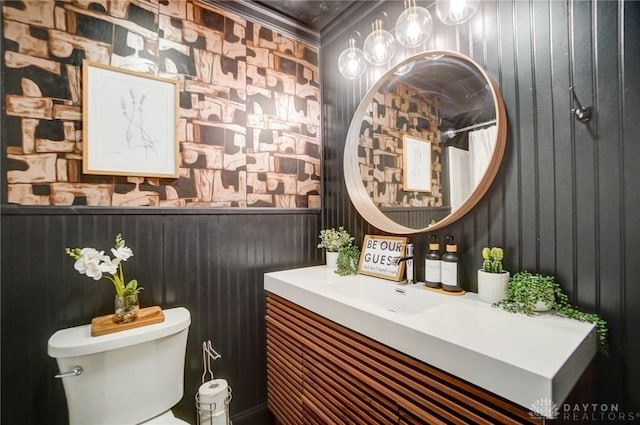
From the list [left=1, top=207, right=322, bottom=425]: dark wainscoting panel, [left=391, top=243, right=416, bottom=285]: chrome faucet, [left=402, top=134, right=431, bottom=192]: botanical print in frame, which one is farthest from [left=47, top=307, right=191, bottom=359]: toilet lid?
[left=402, top=134, right=431, bottom=192]: botanical print in frame

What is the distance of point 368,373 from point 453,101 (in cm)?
126

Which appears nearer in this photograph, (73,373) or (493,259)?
(73,373)

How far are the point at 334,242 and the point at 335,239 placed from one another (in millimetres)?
22

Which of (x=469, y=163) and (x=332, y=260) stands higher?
(x=469, y=163)

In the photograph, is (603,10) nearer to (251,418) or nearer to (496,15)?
(496,15)

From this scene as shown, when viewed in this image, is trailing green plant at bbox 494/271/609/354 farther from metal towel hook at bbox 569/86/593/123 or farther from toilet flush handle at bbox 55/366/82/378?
toilet flush handle at bbox 55/366/82/378

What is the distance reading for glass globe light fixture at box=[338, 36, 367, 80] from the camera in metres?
1.65

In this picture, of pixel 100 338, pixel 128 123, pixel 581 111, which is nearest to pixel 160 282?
pixel 100 338

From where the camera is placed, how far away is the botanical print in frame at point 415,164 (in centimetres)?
144

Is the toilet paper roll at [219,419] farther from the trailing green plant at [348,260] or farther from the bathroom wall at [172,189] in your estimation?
the trailing green plant at [348,260]

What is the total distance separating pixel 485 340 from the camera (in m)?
0.78

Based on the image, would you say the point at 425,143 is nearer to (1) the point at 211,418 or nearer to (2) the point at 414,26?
A: (2) the point at 414,26

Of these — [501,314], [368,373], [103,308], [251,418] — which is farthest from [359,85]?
[251,418]

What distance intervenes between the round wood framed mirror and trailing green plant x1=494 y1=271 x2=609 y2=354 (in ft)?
1.23
